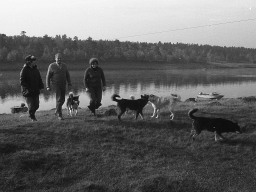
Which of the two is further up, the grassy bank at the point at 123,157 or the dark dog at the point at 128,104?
the dark dog at the point at 128,104

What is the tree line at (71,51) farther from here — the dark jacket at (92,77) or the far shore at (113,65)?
the dark jacket at (92,77)

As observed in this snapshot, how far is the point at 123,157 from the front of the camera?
8.81 meters

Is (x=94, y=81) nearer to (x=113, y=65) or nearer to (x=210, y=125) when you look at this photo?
(x=210, y=125)

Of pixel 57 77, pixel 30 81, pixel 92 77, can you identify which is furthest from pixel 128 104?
pixel 30 81

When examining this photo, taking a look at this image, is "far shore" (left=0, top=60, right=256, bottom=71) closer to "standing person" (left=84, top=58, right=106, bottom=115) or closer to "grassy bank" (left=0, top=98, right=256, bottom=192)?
"standing person" (left=84, top=58, right=106, bottom=115)

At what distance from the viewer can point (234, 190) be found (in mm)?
7262

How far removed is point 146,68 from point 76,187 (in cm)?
10165

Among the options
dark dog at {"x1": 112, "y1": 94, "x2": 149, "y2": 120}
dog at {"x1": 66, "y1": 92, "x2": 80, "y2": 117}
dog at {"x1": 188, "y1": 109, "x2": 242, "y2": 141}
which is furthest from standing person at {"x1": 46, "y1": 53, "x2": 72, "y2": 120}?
dog at {"x1": 188, "y1": 109, "x2": 242, "y2": 141}

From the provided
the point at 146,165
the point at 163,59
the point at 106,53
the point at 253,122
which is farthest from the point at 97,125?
the point at 163,59

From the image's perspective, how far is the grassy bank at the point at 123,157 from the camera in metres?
7.53

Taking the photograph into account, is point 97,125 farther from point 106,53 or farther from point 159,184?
point 106,53

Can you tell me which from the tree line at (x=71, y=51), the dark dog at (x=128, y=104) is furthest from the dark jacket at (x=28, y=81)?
the tree line at (x=71, y=51)

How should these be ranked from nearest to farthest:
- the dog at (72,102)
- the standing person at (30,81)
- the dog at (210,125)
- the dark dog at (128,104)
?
the dog at (210,125) < the standing person at (30,81) < the dark dog at (128,104) < the dog at (72,102)

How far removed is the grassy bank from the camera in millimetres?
7531
